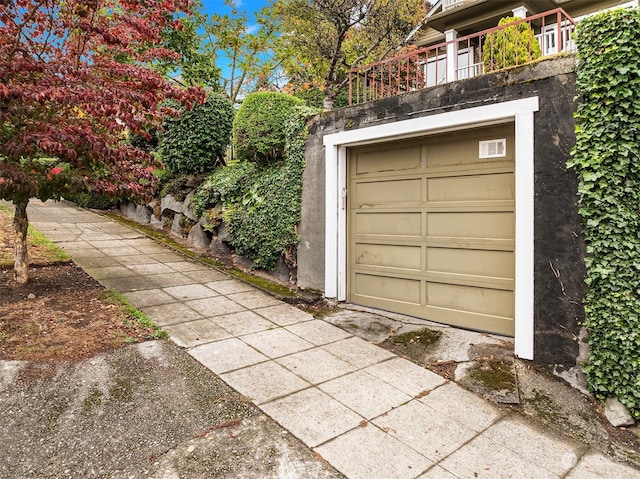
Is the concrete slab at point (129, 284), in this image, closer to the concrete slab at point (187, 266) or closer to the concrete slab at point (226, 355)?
the concrete slab at point (187, 266)

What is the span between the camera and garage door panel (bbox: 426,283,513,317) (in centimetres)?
389

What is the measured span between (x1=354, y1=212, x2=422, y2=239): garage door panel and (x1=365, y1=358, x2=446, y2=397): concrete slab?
1602 mm

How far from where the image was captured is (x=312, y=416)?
2.62 metres

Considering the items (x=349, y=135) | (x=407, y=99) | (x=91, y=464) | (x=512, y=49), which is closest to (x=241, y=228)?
(x=349, y=135)

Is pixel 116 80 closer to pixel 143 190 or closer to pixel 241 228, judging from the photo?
pixel 143 190

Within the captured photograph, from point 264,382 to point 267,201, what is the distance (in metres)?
3.30

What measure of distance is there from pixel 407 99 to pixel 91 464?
13.5 ft

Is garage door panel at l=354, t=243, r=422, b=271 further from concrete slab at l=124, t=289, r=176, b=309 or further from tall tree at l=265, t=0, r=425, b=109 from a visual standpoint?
tall tree at l=265, t=0, r=425, b=109

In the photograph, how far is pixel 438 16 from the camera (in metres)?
11.1

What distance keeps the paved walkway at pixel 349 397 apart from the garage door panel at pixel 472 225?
148cm

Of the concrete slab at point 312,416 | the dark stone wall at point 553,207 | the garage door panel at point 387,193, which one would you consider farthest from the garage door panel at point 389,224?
the concrete slab at point 312,416

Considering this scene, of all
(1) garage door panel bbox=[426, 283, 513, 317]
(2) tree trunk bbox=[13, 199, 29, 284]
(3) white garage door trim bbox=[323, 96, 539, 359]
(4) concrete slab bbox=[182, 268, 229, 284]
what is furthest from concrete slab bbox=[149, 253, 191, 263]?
(1) garage door panel bbox=[426, 283, 513, 317]

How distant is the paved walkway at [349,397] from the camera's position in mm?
2260

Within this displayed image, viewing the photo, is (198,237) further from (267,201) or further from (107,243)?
(267,201)
